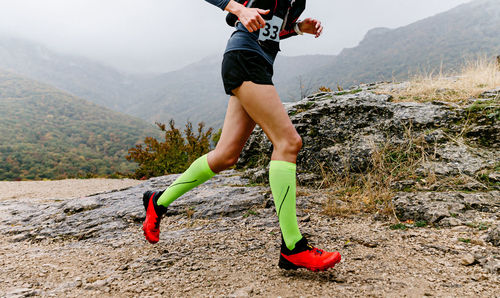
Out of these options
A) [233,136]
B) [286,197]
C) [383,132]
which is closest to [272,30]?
[233,136]

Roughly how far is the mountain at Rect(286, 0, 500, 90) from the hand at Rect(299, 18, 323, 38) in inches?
3171

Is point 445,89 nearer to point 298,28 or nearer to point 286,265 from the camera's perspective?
point 298,28

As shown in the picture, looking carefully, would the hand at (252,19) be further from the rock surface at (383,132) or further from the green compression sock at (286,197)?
the rock surface at (383,132)

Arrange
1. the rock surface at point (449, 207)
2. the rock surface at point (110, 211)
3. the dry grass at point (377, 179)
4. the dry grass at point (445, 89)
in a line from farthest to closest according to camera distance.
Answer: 1. the dry grass at point (445, 89)
2. the rock surface at point (110, 211)
3. the dry grass at point (377, 179)
4. the rock surface at point (449, 207)

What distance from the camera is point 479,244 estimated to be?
6.07ft

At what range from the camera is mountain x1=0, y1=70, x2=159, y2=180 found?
3641 centimetres

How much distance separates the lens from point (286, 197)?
161cm

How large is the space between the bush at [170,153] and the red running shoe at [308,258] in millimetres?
7023

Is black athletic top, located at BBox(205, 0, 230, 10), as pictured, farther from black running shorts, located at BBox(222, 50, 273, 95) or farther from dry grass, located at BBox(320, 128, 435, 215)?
→ dry grass, located at BBox(320, 128, 435, 215)

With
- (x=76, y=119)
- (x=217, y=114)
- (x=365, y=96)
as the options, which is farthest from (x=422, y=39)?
(x=365, y=96)

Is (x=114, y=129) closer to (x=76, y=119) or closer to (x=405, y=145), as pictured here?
(x=76, y=119)

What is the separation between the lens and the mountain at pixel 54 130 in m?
36.4

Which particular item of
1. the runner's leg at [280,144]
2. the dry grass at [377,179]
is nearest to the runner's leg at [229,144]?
the runner's leg at [280,144]

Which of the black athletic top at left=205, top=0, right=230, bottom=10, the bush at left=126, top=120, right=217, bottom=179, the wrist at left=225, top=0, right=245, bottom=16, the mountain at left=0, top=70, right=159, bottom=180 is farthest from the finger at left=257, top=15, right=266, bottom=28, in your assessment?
the mountain at left=0, top=70, right=159, bottom=180
